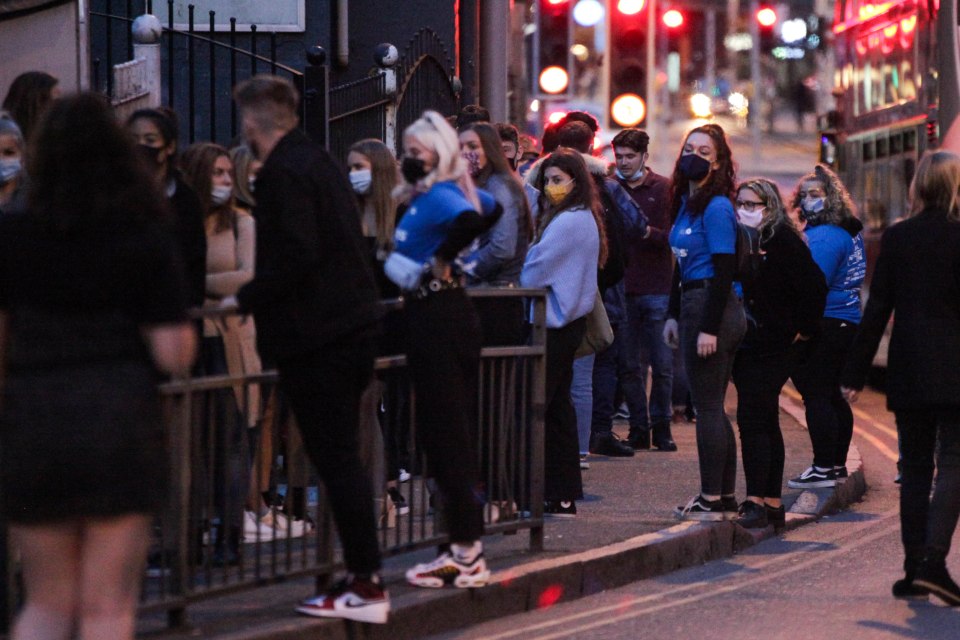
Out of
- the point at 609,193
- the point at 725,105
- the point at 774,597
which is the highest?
the point at 725,105

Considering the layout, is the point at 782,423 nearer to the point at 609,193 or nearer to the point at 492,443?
the point at 609,193

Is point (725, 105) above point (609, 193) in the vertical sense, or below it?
above

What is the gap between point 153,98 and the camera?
30.4ft

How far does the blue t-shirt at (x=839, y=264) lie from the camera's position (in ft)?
35.3

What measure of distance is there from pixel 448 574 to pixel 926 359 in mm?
2089

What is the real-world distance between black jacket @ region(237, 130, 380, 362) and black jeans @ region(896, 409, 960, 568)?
244cm

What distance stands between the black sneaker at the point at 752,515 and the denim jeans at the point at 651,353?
9.30 feet

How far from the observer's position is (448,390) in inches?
275

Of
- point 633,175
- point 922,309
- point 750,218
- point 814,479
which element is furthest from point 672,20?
point 922,309

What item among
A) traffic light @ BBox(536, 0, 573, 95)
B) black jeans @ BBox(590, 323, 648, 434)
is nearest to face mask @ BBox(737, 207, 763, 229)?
→ black jeans @ BBox(590, 323, 648, 434)

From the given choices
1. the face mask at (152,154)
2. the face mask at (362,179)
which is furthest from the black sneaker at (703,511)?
the face mask at (152,154)

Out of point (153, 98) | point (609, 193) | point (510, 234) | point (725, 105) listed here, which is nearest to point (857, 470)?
point (609, 193)

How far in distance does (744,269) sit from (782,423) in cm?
562

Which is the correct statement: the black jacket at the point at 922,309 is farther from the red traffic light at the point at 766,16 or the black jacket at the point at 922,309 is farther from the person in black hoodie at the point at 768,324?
the red traffic light at the point at 766,16
